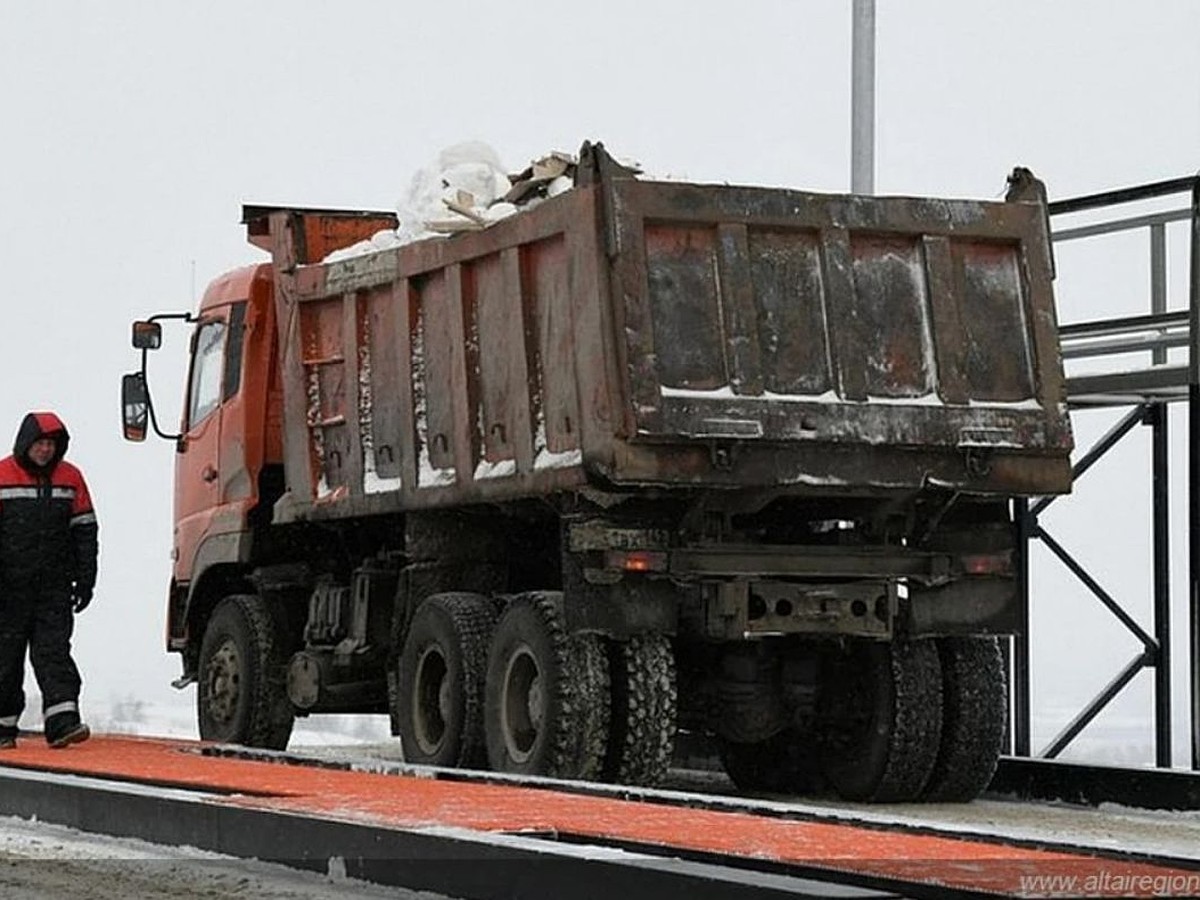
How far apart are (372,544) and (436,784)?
535cm

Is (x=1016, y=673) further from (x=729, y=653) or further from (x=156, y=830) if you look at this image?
(x=156, y=830)

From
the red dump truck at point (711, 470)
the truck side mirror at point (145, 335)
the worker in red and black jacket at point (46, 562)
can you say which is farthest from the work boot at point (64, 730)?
the truck side mirror at point (145, 335)

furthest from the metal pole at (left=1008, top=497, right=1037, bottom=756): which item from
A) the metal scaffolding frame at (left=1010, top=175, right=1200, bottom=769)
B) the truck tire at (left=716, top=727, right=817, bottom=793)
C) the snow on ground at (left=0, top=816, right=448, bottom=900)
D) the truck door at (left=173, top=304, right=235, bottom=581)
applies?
the snow on ground at (left=0, top=816, right=448, bottom=900)

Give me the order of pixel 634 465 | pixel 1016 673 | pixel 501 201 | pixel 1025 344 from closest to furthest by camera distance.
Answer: pixel 634 465
pixel 1025 344
pixel 501 201
pixel 1016 673

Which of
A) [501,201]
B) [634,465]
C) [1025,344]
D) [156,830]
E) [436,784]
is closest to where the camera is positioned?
[156,830]

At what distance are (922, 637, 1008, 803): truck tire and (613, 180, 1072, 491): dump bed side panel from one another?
3.90ft

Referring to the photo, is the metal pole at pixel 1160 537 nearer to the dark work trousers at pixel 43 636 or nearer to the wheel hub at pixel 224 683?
the wheel hub at pixel 224 683

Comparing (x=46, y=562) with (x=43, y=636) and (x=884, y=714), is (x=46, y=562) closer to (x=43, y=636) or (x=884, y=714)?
(x=43, y=636)

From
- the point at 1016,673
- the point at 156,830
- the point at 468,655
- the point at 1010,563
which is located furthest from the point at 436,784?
the point at 1016,673

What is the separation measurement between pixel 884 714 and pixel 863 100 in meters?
7.39

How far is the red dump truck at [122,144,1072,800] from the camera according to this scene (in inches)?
536

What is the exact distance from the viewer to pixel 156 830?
1111 cm

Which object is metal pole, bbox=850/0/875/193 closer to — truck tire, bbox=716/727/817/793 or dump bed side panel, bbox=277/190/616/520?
dump bed side panel, bbox=277/190/616/520

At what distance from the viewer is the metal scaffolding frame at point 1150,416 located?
16.2 meters
